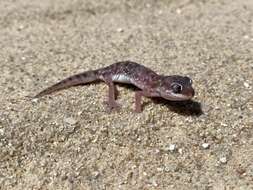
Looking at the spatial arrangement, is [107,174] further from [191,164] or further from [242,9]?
[242,9]

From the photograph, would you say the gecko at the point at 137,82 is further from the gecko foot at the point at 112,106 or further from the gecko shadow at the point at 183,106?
the gecko shadow at the point at 183,106

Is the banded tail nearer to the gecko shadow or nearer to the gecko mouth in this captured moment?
the gecko shadow

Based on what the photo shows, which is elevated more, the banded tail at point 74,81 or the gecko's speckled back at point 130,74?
the gecko's speckled back at point 130,74

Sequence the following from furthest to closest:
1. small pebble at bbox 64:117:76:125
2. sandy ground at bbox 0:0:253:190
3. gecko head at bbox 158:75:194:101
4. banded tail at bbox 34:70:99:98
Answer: banded tail at bbox 34:70:99:98
small pebble at bbox 64:117:76:125
gecko head at bbox 158:75:194:101
sandy ground at bbox 0:0:253:190

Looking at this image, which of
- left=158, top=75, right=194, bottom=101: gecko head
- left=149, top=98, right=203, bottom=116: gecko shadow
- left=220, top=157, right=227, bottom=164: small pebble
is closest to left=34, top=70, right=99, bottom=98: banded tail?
left=149, top=98, right=203, bottom=116: gecko shadow

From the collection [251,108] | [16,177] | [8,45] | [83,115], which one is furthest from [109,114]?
[8,45]

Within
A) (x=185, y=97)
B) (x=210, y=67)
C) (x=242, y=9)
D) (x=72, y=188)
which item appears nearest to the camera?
(x=72, y=188)

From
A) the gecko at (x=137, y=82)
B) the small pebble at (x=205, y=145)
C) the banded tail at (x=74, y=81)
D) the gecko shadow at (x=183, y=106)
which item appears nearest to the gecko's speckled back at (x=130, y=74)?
the gecko at (x=137, y=82)
